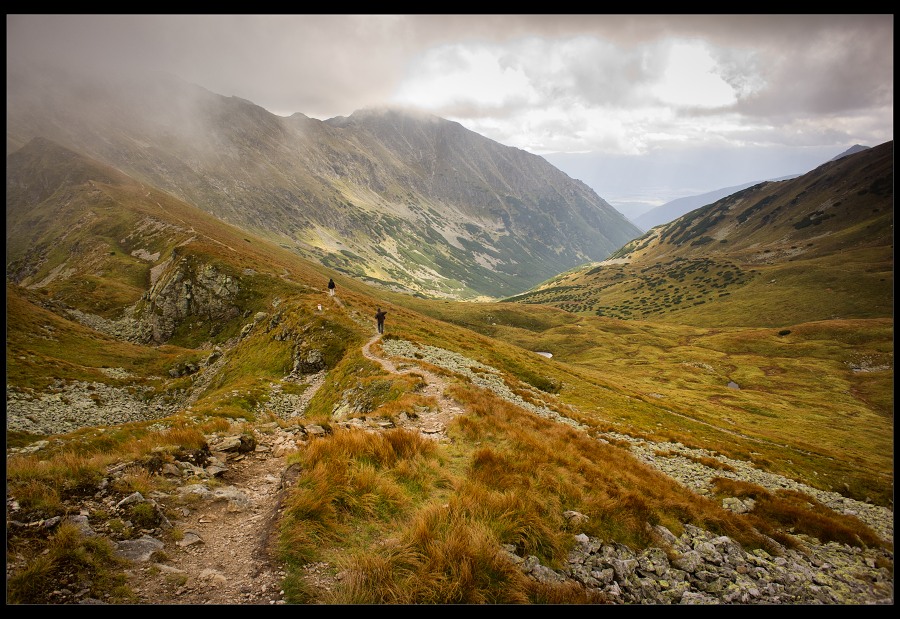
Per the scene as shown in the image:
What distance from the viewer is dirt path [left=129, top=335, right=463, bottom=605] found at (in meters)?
6.70

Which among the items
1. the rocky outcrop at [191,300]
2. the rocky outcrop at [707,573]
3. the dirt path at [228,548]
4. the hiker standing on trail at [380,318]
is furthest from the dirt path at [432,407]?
the rocky outcrop at [191,300]

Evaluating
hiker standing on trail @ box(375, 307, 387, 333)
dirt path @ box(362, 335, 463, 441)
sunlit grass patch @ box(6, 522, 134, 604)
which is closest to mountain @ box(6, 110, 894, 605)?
sunlit grass patch @ box(6, 522, 134, 604)

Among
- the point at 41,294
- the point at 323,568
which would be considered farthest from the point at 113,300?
the point at 323,568

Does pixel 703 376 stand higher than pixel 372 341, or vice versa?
pixel 372 341

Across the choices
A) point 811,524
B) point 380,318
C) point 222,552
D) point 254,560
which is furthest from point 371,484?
point 380,318

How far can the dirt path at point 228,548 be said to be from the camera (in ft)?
22.0

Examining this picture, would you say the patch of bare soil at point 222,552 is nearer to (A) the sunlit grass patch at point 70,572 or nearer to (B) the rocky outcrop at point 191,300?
(A) the sunlit grass patch at point 70,572

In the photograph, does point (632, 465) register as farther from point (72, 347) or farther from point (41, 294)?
point (41, 294)

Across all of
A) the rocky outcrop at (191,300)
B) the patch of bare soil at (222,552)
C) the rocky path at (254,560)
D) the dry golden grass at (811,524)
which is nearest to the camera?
the patch of bare soil at (222,552)

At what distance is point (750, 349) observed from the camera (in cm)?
12838

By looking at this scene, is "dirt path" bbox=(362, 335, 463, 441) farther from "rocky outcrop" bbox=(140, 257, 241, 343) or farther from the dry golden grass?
"rocky outcrop" bbox=(140, 257, 241, 343)

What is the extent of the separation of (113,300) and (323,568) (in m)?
93.1

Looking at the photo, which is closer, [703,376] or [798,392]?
[798,392]

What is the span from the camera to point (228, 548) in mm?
7949
